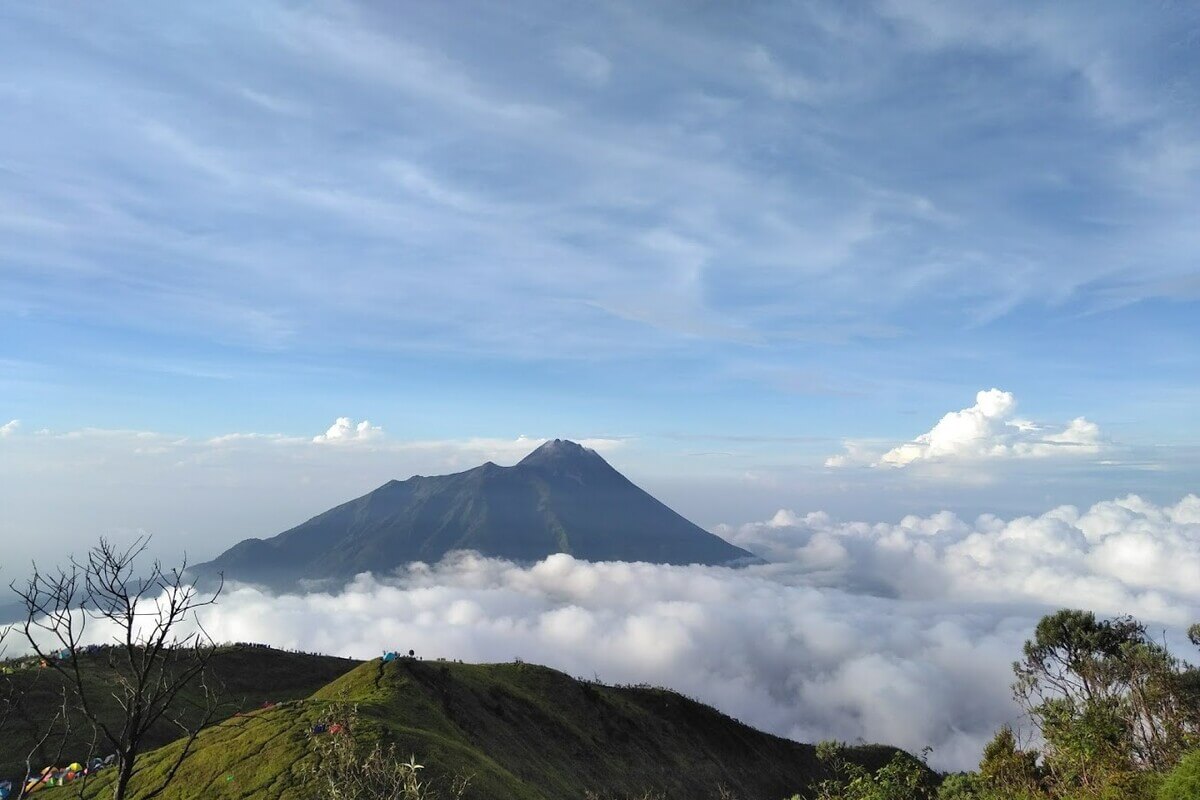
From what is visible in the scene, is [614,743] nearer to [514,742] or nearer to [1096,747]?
[514,742]

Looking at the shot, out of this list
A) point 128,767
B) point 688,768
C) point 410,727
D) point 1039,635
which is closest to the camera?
point 128,767

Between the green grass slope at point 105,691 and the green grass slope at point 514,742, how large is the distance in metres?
5.34

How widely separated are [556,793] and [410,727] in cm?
1499

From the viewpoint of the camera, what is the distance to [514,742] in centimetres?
5688

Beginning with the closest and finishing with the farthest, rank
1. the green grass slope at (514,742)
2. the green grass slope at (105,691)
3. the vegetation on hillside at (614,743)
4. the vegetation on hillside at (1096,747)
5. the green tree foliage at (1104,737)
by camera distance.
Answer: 1. the vegetation on hillside at (1096,747)
2. the green tree foliage at (1104,737)
3. the vegetation on hillside at (614,743)
4. the green grass slope at (514,742)
5. the green grass slope at (105,691)

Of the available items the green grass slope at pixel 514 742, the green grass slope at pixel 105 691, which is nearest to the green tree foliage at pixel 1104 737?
the green grass slope at pixel 514 742

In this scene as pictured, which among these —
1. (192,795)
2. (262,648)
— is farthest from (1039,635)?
(262,648)

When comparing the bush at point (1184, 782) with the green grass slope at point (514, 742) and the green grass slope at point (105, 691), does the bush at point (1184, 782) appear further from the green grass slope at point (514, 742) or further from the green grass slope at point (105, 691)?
the green grass slope at point (105, 691)

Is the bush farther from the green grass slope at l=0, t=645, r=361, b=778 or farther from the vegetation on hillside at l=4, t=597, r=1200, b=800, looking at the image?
the green grass slope at l=0, t=645, r=361, b=778

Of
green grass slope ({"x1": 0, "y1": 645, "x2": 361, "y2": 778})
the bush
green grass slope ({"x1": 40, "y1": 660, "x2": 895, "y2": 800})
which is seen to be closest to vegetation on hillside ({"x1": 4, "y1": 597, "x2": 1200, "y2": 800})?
the bush

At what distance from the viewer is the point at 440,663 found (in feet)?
215

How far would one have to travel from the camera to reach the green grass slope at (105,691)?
5053 cm

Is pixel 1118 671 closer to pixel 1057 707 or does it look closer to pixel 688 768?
pixel 1057 707

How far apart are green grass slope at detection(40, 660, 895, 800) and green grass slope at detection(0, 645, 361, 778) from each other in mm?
5345
